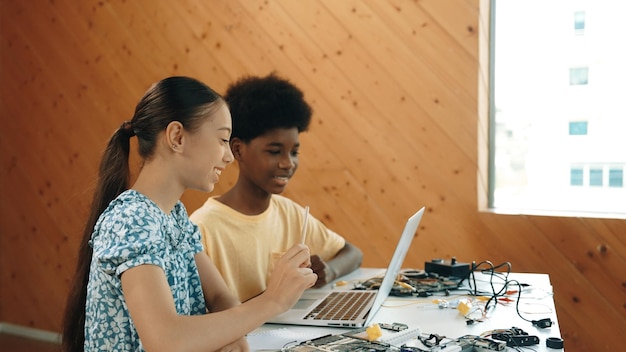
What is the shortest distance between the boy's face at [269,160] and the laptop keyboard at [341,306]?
401 mm

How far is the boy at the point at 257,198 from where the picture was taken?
78.2 inches

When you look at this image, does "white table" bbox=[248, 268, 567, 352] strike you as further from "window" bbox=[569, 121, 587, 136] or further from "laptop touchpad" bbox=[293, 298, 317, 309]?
"window" bbox=[569, 121, 587, 136]

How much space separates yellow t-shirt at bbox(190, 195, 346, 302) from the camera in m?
1.95

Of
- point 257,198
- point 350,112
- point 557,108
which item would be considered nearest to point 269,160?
point 257,198

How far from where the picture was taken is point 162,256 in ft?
4.17

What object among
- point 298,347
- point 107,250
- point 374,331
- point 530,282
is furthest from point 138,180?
point 530,282

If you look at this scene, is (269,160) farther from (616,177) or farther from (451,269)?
(616,177)

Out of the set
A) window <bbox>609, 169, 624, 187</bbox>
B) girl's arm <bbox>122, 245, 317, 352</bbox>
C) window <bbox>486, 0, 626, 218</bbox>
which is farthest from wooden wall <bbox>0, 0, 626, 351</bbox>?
girl's arm <bbox>122, 245, 317, 352</bbox>

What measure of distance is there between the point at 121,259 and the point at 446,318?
2.71ft

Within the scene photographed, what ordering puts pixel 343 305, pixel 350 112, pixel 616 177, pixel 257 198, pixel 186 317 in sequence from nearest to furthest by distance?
1. pixel 186 317
2. pixel 343 305
3. pixel 257 198
4. pixel 616 177
5. pixel 350 112

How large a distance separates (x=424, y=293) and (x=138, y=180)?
90cm

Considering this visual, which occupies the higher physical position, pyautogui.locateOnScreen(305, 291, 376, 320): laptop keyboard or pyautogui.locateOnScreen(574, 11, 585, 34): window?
pyautogui.locateOnScreen(574, 11, 585, 34): window

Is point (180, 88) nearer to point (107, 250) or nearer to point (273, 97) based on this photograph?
point (107, 250)

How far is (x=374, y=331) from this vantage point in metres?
1.37
